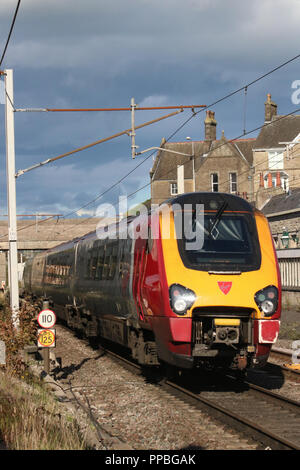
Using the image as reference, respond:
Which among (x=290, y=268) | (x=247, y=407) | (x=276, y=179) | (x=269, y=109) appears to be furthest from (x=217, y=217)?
(x=269, y=109)

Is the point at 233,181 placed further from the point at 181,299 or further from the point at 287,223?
the point at 181,299

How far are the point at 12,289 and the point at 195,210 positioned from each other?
889 centimetres

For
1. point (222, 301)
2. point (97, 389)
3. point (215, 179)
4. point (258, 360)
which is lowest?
point (97, 389)

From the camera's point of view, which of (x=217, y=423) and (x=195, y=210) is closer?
(x=217, y=423)

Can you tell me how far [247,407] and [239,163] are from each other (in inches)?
2118

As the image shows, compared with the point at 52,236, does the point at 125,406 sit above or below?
below

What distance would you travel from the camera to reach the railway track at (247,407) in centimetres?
817

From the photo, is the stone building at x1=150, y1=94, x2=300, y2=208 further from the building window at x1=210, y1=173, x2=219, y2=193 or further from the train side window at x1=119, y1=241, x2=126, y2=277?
the train side window at x1=119, y1=241, x2=126, y2=277

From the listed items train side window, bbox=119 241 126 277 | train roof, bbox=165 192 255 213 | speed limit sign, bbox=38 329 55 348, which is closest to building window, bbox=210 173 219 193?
train side window, bbox=119 241 126 277

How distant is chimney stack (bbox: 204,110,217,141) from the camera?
66562mm

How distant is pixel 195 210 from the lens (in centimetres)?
1132

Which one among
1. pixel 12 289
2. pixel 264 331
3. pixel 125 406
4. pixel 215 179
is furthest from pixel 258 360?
pixel 215 179

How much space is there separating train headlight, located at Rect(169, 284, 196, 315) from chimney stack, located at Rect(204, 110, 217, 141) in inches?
2267
